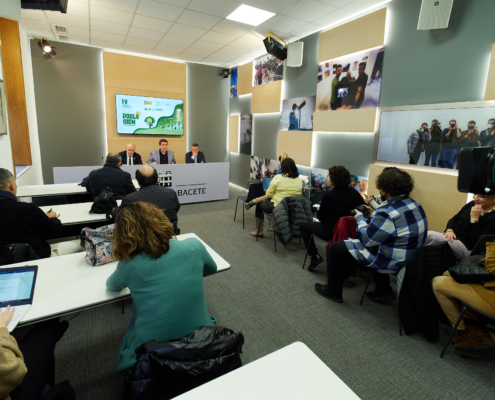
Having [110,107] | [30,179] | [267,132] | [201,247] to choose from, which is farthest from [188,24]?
[201,247]

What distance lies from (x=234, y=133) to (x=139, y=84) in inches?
101

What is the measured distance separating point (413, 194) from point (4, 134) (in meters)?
4.84

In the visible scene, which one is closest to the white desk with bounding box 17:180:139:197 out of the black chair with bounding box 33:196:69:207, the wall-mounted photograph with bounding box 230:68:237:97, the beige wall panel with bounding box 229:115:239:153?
the black chair with bounding box 33:196:69:207

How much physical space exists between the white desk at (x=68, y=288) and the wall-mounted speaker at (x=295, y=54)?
4196 millimetres

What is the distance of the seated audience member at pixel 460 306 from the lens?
185cm

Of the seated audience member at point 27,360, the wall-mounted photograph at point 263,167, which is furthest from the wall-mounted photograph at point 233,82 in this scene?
the seated audience member at point 27,360

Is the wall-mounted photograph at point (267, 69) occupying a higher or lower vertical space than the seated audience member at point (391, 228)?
higher

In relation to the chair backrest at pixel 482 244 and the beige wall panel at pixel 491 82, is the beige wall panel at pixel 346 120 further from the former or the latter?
the chair backrest at pixel 482 244

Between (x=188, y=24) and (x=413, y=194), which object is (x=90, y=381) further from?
(x=188, y=24)

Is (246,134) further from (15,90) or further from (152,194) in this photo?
(152,194)

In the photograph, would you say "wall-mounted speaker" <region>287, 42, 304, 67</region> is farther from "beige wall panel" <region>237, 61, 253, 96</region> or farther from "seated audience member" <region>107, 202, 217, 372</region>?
"seated audience member" <region>107, 202, 217, 372</region>

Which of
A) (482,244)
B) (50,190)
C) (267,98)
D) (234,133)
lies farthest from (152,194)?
(234,133)

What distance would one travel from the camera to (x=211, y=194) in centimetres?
615

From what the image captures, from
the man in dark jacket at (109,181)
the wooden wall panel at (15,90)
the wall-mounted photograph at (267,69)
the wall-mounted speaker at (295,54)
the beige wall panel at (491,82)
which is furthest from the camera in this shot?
the wall-mounted photograph at (267,69)
